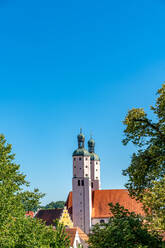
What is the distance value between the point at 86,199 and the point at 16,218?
46.3m

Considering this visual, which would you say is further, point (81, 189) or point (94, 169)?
point (94, 169)

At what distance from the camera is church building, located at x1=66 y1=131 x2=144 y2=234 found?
207 feet

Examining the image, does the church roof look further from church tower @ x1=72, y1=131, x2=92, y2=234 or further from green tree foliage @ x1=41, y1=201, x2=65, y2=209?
green tree foliage @ x1=41, y1=201, x2=65, y2=209

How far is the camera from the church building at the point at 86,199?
6309 centimetres

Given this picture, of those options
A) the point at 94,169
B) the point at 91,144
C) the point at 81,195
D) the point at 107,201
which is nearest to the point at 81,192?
the point at 81,195

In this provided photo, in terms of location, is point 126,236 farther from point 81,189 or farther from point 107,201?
point 107,201

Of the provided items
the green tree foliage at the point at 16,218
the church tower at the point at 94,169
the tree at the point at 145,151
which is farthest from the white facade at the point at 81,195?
the tree at the point at 145,151

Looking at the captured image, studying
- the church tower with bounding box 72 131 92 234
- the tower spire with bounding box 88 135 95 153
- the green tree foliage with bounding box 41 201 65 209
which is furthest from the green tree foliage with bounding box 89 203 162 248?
the green tree foliage with bounding box 41 201 65 209

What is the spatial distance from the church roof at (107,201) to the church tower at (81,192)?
6.23 ft

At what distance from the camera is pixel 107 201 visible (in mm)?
64938

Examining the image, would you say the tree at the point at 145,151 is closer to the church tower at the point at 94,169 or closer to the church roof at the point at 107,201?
the church roof at the point at 107,201

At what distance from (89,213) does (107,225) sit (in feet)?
173

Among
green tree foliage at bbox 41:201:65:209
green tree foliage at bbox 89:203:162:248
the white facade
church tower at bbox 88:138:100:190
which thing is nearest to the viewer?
green tree foliage at bbox 89:203:162:248

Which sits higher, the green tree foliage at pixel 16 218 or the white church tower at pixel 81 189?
the white church tower at pixel 81 189
